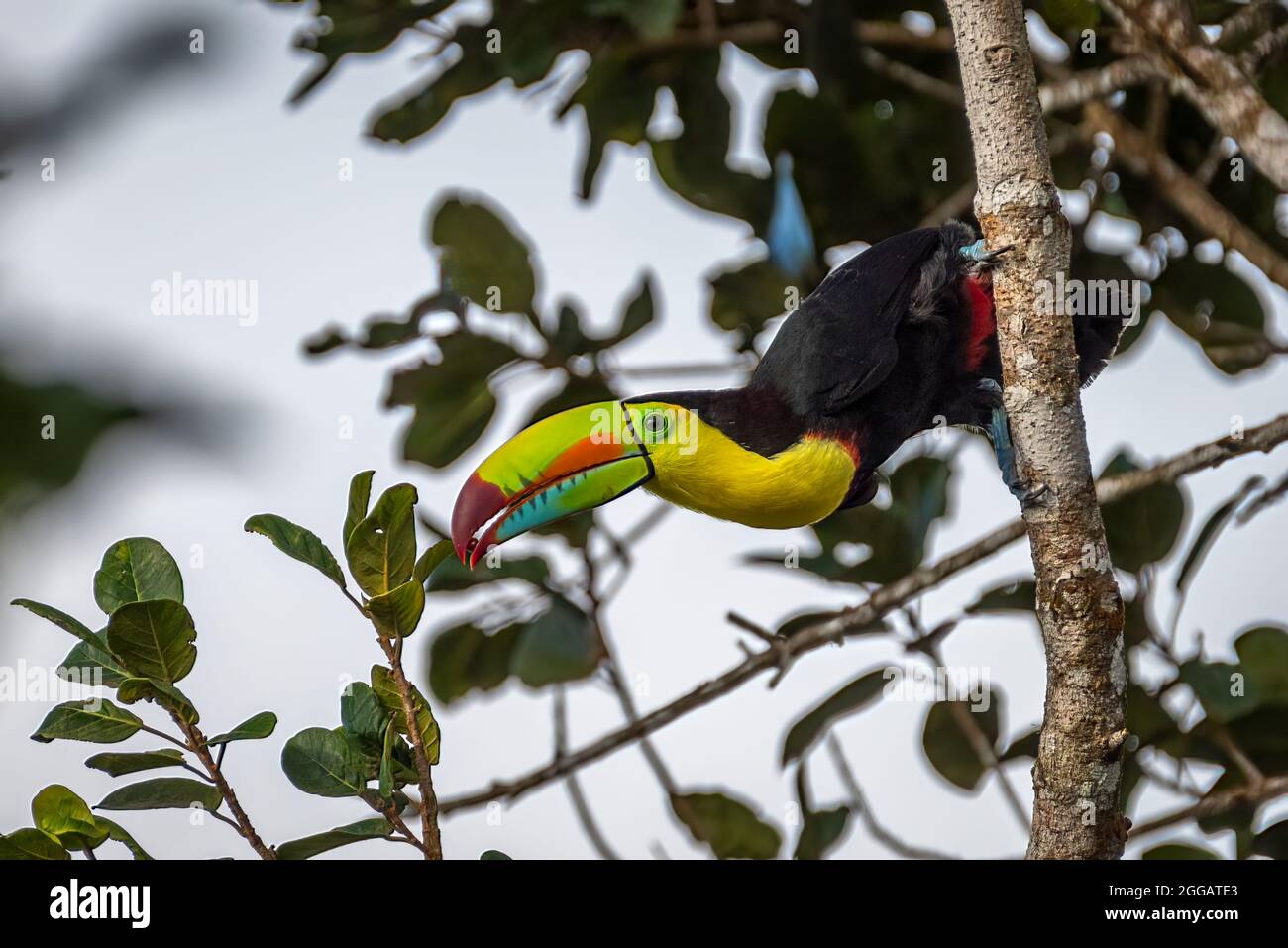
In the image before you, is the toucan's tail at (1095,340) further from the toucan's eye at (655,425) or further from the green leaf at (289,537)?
the green leaf at (289,537)

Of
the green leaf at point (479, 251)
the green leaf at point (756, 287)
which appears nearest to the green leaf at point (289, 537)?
the green leaf at point (479, 251)

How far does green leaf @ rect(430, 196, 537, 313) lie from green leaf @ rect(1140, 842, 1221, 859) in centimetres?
114

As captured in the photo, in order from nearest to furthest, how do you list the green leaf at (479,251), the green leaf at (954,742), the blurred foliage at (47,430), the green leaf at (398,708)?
the blurred foliage at (47,430), the green leaf at (398,708), the green leaf at (479,251), the green leaf at (954,742)

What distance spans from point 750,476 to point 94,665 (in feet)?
1.93

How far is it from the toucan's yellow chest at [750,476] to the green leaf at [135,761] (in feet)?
1.66

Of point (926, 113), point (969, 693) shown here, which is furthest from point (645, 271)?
point (969, 693)

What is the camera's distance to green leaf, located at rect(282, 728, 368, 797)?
971mm

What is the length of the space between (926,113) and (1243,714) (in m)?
0.98

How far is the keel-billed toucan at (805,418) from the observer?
44.7 inches

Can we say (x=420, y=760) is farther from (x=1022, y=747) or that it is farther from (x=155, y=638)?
(x=1022, y=747)

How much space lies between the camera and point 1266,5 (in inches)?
67.6

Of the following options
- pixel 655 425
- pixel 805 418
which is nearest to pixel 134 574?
pixel 655 425
